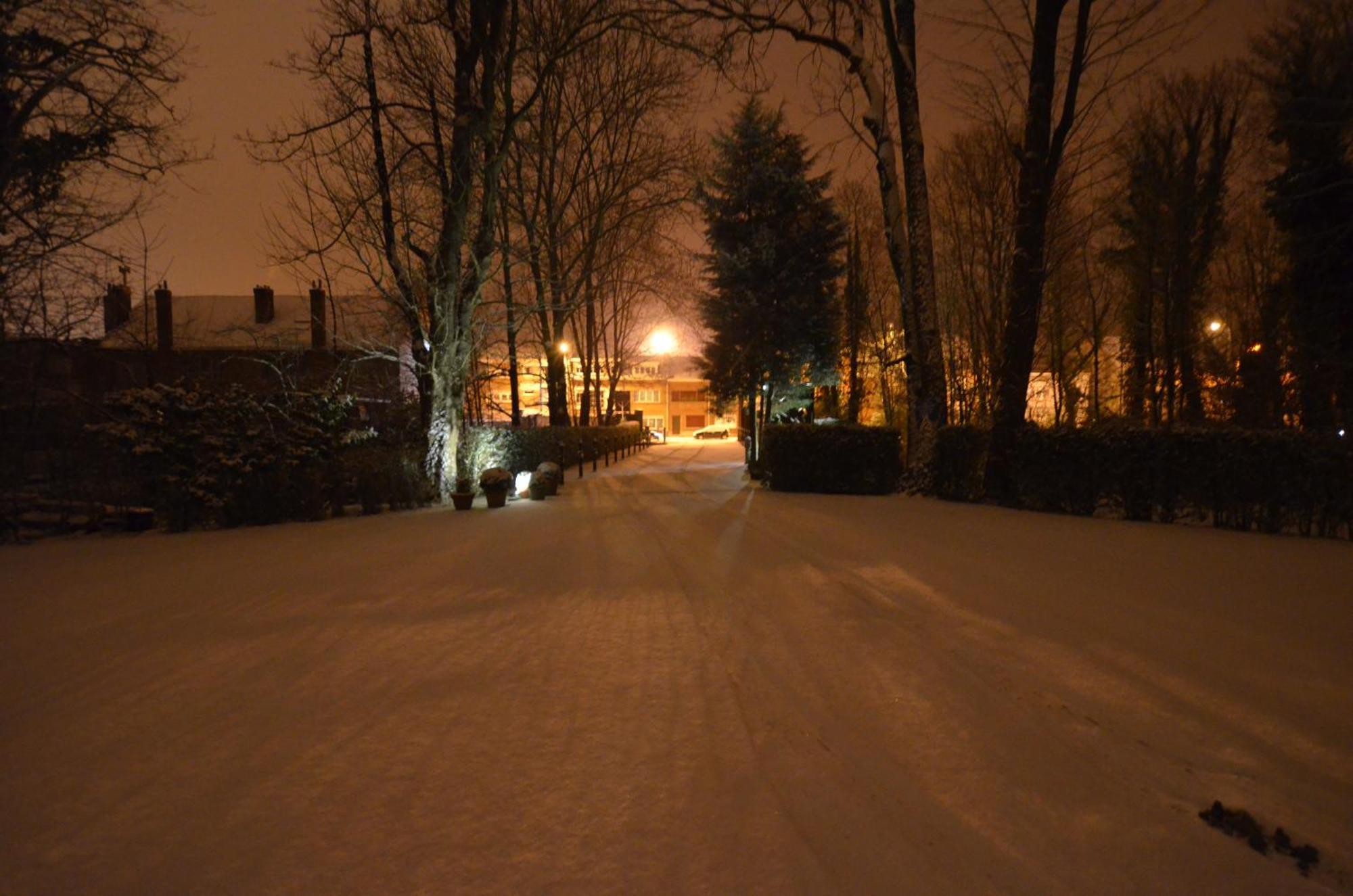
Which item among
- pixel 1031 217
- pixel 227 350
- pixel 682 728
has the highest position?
pixel 227 350

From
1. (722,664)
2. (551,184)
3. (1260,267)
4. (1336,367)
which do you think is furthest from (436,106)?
(1260,267)

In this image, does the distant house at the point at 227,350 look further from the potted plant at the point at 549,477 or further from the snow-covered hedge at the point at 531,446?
the potted plant at the point at 549,477

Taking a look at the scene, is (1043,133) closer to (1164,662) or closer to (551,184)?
(1164,662)

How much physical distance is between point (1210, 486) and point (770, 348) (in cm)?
1504

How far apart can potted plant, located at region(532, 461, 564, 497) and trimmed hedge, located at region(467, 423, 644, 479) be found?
150 centimetres

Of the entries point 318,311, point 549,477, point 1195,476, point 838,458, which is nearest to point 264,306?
point 318,311

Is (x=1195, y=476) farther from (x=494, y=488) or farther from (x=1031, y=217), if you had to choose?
(x=494, y=488)

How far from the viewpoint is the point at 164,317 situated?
3391cm

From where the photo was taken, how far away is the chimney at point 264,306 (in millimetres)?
37281

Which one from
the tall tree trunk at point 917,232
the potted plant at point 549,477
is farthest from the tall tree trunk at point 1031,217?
the potted plant at point 549,477

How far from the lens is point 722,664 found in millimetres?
4543

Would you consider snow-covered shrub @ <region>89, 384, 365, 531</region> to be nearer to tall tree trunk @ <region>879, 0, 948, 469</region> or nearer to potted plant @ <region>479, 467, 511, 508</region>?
potted plant @ <region>479, 467, 511, 508</region>

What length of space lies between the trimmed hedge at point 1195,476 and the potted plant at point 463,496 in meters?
8.98

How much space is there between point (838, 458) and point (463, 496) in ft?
22.6
